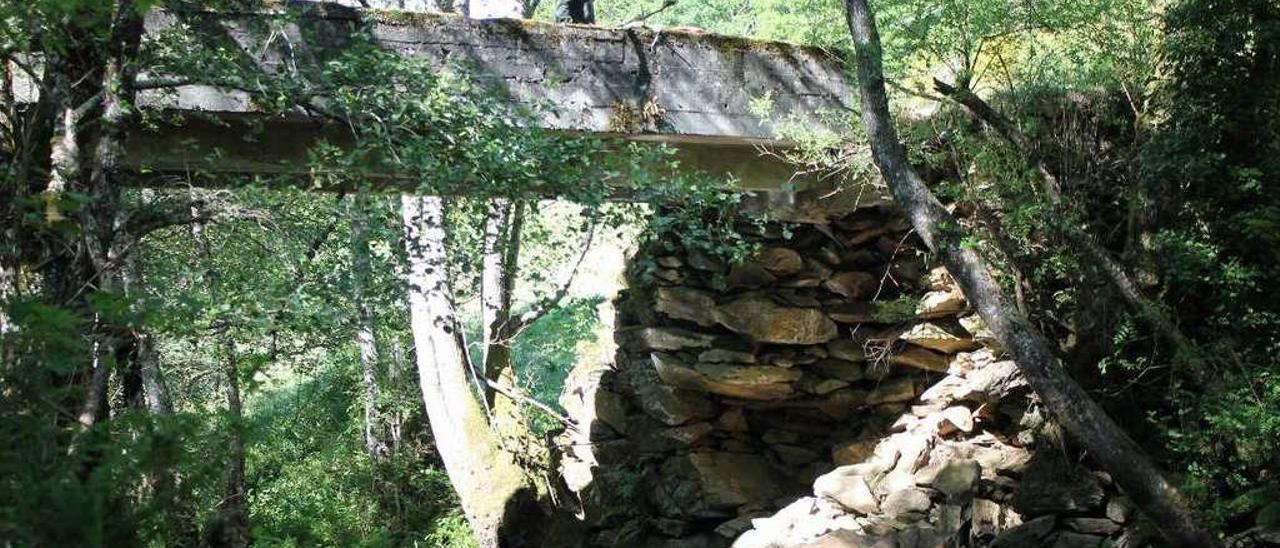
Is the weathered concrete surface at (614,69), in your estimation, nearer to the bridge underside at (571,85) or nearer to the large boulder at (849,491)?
the bridge underside at (571,85)

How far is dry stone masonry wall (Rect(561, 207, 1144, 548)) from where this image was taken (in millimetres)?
7234

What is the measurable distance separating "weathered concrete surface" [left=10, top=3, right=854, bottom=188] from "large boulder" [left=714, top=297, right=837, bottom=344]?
5.03 feet

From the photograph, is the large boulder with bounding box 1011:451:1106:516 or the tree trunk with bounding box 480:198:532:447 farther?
the tree trunk with bounding box 480:198:532:447

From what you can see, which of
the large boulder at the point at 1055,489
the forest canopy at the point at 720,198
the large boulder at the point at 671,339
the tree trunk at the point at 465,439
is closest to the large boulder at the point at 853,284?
the forest canopy at the point at 720,198

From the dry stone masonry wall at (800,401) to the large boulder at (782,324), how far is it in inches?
0.4

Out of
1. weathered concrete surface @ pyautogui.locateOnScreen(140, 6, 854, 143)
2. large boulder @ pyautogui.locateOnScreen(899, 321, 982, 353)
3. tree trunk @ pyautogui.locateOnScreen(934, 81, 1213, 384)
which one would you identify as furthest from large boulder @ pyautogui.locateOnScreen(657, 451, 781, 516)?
tree trunk @ pyautogui.locateOnScreen(934, 81, 1213, 384)

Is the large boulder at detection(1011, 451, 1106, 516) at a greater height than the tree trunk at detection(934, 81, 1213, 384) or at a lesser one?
lesser

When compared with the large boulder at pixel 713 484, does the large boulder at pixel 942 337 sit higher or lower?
higher

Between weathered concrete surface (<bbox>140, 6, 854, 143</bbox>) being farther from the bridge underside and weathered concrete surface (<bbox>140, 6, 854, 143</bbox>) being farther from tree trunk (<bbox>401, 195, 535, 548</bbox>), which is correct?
tree trunk (<bbox>401, 195, 535, 548</bbox>)

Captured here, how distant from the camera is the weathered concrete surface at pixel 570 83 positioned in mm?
5473

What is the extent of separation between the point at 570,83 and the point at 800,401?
A: 371cm

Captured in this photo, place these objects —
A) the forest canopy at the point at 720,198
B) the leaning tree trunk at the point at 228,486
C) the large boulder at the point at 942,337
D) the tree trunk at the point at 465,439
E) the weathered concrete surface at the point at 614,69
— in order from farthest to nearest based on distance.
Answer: the tree trunk at the point at 465,439 < the large boulder at the point at 942,337 < the weathered concrete surface at the point at 614,69 < the leaning tree trunk at the point at 228,486 < the forest canopy at the point at 720,198

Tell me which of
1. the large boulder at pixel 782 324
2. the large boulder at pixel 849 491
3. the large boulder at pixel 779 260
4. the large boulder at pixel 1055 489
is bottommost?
the large boulder at pixel 1055 489

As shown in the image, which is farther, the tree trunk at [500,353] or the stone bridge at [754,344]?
the tree trunk at [500,353]
